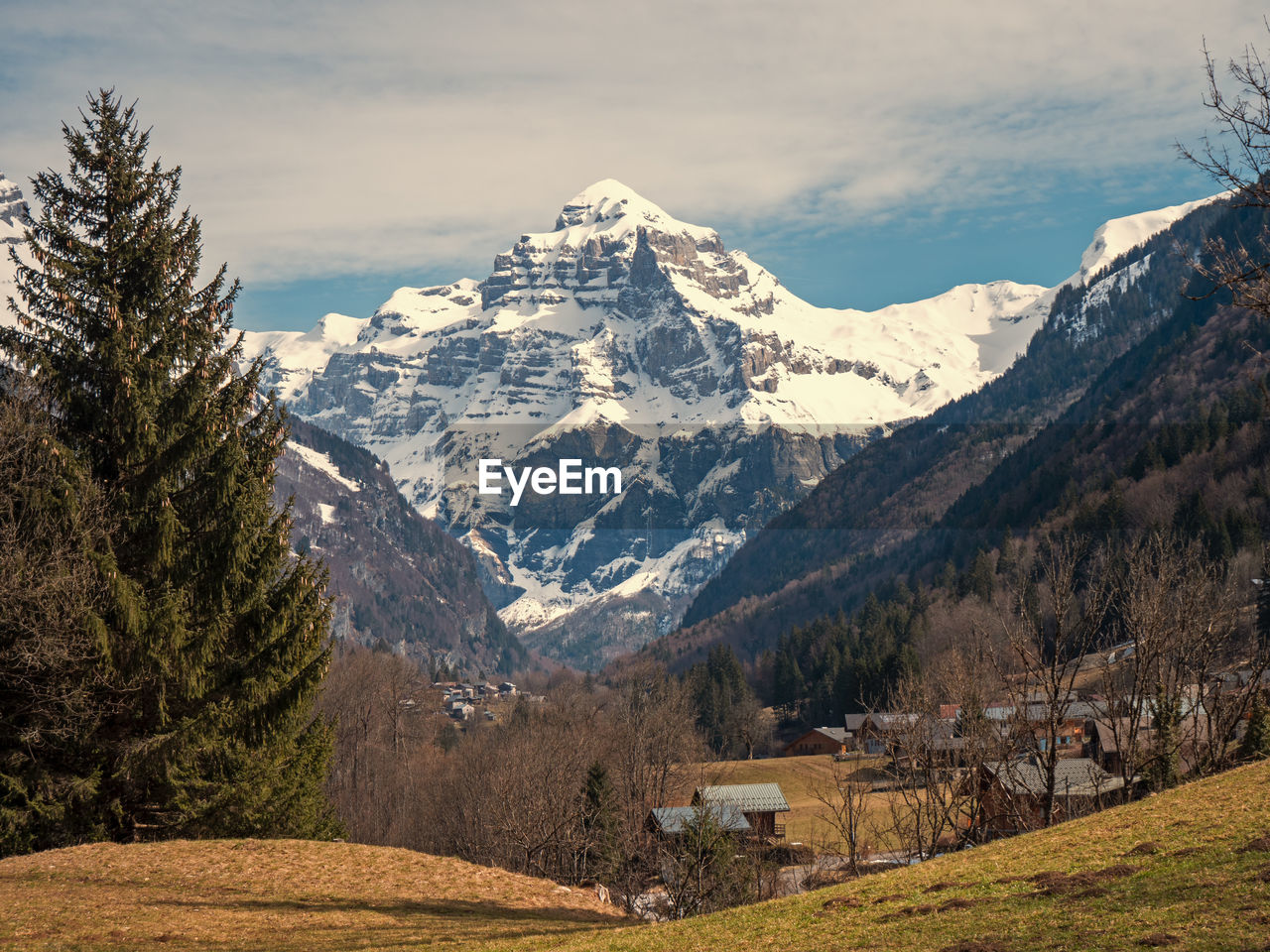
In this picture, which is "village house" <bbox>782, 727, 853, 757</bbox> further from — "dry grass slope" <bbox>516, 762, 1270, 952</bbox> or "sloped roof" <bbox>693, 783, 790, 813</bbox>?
"dry grass slope" <bbox>516, 762, 1270, 952</bbox>

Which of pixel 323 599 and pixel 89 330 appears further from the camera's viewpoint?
pixel 323 599

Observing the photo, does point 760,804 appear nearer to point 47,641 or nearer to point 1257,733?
point 1257,733

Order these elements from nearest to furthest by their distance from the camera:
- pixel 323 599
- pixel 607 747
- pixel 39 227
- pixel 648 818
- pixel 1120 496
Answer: pixel 39 227
pixel 323 599
pixel 648 818
pixel 607 747
pixel 1120 496

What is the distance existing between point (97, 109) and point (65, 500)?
41.7 feet

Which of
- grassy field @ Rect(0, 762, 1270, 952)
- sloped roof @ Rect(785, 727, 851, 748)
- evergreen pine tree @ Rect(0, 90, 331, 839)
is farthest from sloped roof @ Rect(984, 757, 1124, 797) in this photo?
sloped roof @ Rect(785, 727, 851, 748)

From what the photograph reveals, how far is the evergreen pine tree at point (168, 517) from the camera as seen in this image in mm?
30547

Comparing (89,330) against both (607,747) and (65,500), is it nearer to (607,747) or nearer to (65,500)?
(65,500)

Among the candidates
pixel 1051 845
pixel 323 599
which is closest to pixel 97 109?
pixel 323 599

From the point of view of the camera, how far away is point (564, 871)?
56.4 meters

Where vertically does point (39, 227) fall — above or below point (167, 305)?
→ above

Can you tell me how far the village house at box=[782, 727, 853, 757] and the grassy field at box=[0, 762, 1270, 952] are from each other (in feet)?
333

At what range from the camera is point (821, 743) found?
5118 inches

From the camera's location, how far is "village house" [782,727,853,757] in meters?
127

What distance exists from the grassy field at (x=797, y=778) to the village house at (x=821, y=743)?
3.54 metres
